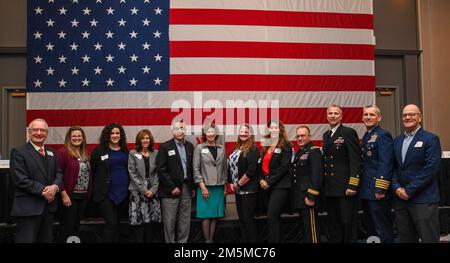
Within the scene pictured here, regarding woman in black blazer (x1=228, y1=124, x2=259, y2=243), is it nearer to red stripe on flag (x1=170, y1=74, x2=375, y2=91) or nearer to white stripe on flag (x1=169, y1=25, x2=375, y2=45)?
red stripe on flag (x1=170, y1=74, x2=375, y2=91)

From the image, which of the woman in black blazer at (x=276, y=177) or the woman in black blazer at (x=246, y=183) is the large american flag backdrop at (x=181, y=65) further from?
the woman in black blazer at (x=276, y=177)

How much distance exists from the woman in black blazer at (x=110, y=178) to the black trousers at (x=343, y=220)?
2.48 m

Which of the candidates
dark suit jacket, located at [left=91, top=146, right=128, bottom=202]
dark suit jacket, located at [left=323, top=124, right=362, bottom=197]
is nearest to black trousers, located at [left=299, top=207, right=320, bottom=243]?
dark suit jacket, located at [left=323, top=124, right=362, bottom=197]

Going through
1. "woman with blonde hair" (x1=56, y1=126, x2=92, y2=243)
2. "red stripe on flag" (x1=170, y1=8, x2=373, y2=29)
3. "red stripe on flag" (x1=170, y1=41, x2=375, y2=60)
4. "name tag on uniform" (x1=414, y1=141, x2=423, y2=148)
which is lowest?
"woman with blonde hair" (x1=56, y1=126, x2=92, y2=243)

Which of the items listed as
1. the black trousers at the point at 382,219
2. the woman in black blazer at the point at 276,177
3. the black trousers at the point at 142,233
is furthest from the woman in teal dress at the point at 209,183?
the black trousers at the point at 382,219

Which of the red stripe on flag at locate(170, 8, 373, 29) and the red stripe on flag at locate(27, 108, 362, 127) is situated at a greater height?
the red stripe on flag at locate(170, 8, 373, 29)

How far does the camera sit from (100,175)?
434 cm

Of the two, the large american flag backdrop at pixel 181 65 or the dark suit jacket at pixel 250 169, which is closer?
the dark suit jacket at pixel 250 169

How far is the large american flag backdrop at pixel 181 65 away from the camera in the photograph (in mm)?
5895

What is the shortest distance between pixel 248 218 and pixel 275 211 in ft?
1.12

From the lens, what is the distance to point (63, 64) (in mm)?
5898

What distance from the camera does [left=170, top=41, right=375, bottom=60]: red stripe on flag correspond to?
6043mm

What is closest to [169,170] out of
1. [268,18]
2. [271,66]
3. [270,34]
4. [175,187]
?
[175,187]

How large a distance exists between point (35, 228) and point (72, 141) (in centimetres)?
117
